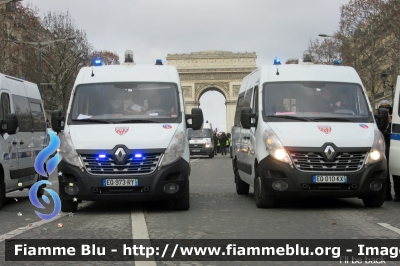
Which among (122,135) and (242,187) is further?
(242,187)

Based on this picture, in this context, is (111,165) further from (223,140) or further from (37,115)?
(223,140)

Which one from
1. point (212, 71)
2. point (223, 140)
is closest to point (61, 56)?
point (223, 140)

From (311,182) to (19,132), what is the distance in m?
5.73

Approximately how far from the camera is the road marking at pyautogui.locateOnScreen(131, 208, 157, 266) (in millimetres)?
6792

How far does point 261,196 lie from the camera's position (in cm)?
1148

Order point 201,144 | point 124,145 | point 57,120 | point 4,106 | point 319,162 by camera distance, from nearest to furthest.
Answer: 1. point 124,145
2. point 319,162
3. point 57,120
4. point 4,106
5. point 201,144

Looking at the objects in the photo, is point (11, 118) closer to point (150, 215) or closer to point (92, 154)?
point (92, 154)

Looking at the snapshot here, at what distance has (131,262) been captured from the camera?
22.4 ft

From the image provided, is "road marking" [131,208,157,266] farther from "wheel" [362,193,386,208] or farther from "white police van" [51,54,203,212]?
"wheel" [362,193,386,208]

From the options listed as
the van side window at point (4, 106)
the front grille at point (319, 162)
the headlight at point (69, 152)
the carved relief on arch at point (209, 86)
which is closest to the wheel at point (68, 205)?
the headlight at point (69, 152)

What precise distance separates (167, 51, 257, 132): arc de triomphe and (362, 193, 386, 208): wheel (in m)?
76.4

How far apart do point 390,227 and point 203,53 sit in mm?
83182

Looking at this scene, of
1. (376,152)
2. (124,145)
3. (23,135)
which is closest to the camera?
(124,145)

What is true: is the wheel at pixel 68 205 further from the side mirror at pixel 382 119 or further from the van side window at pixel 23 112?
the side mirror at pixel 382 119
